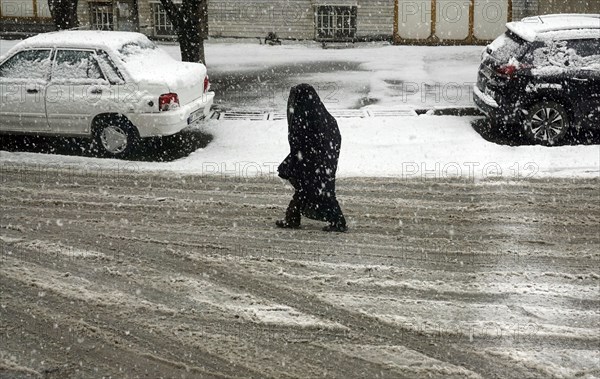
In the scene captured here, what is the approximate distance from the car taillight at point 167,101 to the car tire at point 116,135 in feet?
1.88

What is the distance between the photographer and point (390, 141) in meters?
12.3

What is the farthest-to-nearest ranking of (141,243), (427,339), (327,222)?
1. (327,222)
2. (141,243)
3. (427,339)

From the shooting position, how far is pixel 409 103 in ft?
48.4

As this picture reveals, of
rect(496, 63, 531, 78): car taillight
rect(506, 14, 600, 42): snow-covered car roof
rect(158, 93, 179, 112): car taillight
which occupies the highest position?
rect(506, 14, 600, 42): snow-covered car roof

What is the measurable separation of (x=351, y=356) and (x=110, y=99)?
21.6ft

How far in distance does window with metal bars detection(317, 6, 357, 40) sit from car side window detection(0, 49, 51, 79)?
37.7 feet

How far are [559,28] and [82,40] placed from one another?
7127mm

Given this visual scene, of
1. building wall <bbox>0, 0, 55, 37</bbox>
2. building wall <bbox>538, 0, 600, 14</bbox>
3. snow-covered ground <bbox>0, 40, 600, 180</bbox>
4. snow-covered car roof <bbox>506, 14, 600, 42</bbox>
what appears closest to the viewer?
snow-covered ground <bbox>0, 40, 600, 180</bbox>

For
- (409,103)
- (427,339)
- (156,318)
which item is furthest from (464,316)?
(409,103)

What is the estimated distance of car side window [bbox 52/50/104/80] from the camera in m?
11.4

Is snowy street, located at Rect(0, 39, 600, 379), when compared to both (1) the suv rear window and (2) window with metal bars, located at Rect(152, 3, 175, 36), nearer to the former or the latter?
(1) the suv rear window

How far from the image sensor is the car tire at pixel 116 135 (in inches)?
448

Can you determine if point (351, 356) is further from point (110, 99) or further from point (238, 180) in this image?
point (110, 99)

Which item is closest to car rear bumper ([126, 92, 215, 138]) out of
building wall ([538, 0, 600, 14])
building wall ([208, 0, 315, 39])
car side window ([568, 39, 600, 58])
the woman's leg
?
the woman's leg
